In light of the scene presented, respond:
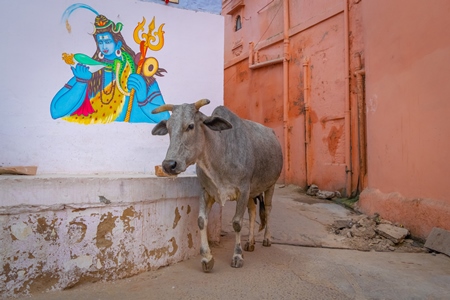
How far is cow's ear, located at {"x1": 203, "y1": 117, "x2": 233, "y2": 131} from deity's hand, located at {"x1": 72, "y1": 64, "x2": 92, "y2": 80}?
6.14 feet

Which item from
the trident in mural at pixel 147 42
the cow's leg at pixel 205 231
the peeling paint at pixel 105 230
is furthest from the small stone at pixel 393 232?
the trident in mural at pixel 147 42

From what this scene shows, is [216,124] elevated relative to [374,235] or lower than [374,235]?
elevated

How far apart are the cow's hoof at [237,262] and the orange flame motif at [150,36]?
117 inches

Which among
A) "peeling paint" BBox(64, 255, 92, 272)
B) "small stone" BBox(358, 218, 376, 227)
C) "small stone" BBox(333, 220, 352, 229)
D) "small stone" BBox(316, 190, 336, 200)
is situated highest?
"small stone" BBox(316, 190, 336, 200)

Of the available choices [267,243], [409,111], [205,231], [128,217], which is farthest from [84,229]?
[409,111]

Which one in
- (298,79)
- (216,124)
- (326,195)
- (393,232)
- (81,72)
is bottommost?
(393,232)

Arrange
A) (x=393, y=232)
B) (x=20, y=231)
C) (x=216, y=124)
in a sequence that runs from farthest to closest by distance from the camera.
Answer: (x=393, y=232) → (x=216, y=124) → (x=20, y=231)

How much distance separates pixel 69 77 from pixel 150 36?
3.97 ft

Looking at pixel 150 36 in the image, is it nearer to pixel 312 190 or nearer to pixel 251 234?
pixel 251 234

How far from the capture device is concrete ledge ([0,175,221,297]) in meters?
3.16

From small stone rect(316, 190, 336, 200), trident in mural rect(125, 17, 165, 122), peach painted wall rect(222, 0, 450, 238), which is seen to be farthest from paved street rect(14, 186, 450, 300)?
small stone rect(316, 190, 336, 200)

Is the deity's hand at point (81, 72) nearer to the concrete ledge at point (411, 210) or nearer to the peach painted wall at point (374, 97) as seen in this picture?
the peach painted wall at point (374, 97)

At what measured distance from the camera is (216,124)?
379cm

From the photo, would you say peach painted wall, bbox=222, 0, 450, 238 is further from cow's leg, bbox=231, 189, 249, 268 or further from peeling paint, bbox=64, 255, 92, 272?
peeling paint, bbox=64, 255, 92, 272
